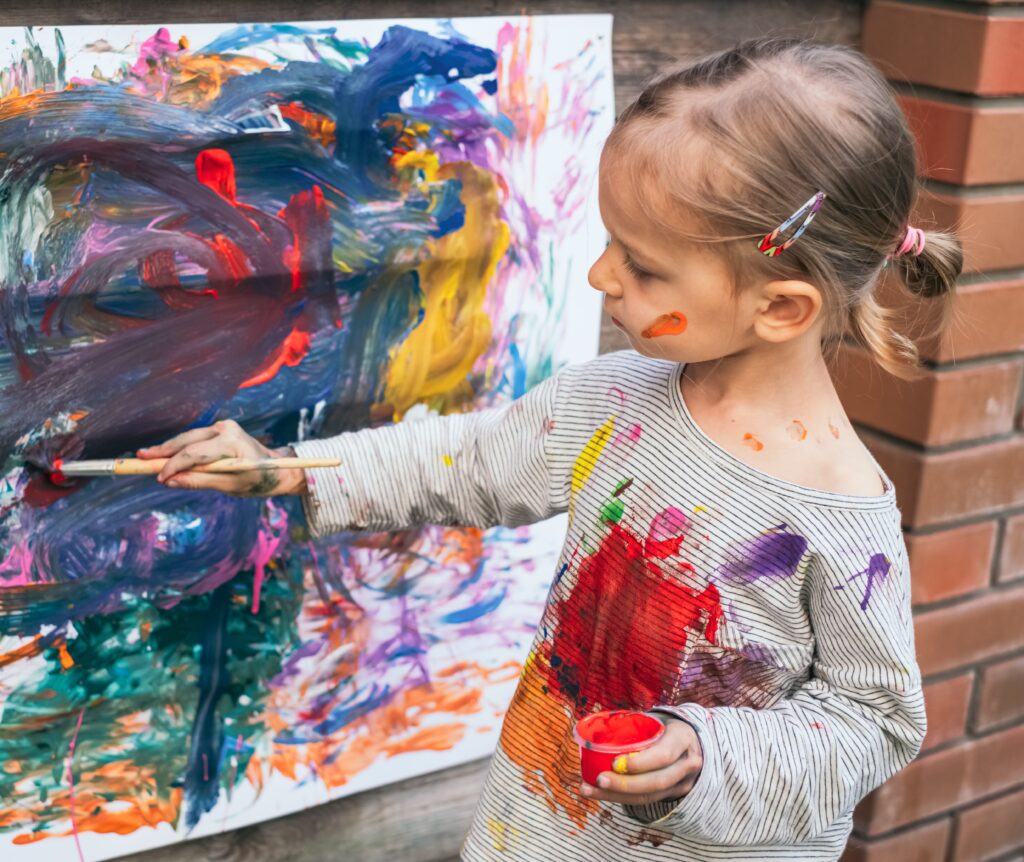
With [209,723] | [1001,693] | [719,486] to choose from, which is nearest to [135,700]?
[209,723]

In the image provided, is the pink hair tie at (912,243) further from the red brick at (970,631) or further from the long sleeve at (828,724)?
the red brick at (970,631)

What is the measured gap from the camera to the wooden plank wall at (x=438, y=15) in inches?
51.3

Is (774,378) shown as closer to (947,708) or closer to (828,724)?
(828,724)

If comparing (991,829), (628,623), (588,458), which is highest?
(588,458)

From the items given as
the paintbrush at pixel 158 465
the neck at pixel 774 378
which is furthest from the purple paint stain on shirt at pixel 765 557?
the paintbrush at pixel 158 465

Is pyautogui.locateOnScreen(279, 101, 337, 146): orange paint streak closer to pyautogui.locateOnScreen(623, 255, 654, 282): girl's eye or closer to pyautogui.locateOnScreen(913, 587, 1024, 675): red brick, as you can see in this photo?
pyautogui.locateOnScreen(623, 255, 654, 282): girl's eye

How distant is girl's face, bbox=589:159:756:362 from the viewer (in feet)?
3.43

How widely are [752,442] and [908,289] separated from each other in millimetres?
236

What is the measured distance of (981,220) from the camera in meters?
1.58

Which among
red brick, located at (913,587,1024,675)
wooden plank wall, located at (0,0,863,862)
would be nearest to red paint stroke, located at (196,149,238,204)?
wooden plank wall, located at (0,0,863,862)

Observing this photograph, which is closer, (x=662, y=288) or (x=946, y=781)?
(x=662, y=288)

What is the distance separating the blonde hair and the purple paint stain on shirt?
0.20 meters

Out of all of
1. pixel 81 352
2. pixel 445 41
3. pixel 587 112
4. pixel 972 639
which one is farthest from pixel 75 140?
pixel 972 639

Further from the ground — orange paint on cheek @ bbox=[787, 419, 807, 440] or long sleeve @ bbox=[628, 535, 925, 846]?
orange paint on cheek @ bbox=[787, 419, 807, 440]
